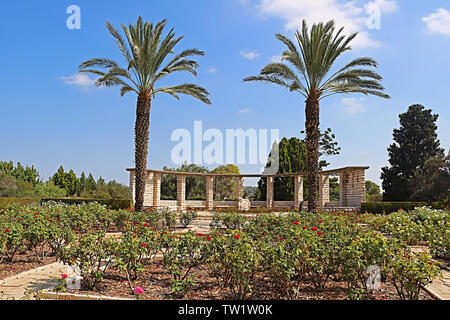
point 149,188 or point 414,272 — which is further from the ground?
point 149,188

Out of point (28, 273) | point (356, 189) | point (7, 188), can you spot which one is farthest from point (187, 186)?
point (28, 273)

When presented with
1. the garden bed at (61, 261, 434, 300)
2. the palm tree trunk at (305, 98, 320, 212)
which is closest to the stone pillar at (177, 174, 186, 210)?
the palm tree trunk at (305, 98, 320, 212)

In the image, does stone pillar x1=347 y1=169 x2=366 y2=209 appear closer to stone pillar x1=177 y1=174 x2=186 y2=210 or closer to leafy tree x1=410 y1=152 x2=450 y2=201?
leafy tree x1=410 y1=152 x2=450 y2=201

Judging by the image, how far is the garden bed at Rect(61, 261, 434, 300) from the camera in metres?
4.27

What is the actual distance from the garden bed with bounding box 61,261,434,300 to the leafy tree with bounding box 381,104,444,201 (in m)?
24.8

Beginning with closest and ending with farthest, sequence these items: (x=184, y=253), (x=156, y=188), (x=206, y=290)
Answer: (x=206, y=290)
(x=184, y=253)
(x=156, y=188)

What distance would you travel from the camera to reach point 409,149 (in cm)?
2756

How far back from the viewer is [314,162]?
13219mm

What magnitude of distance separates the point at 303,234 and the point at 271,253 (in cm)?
95

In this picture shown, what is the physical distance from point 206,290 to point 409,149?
28.0m

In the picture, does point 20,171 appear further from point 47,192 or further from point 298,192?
point 298,192
